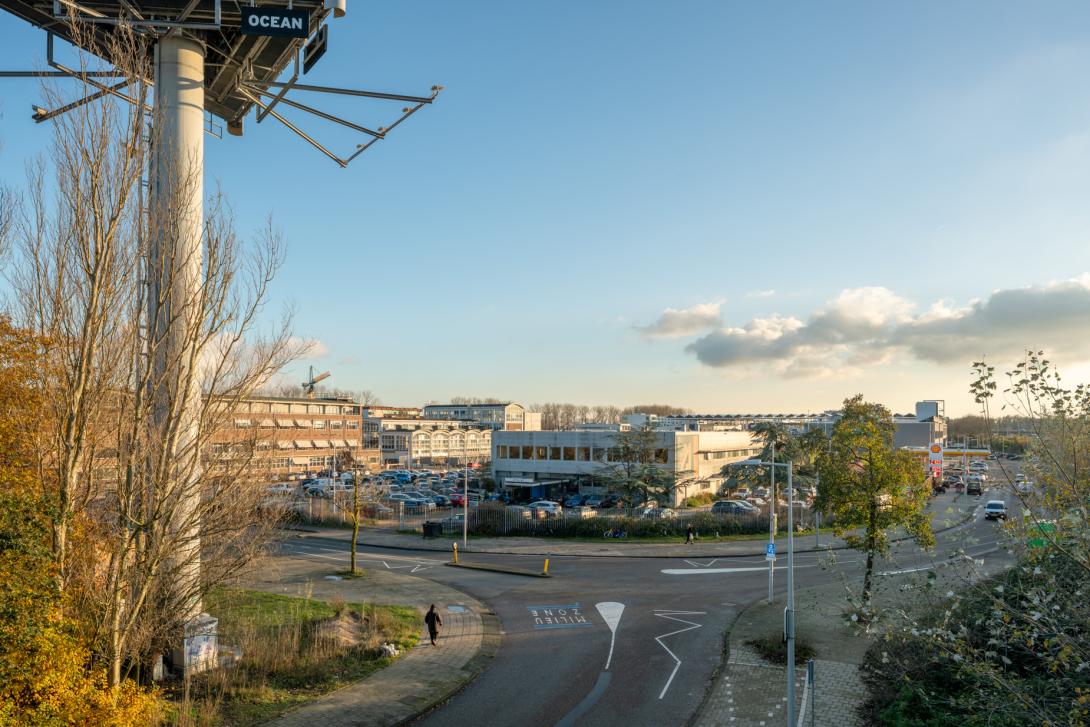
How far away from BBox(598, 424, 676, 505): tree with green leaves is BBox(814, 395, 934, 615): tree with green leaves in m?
23.4

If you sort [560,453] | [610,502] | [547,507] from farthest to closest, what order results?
[560,453] < [610,502] < [547,507]

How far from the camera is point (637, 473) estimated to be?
45031 millimetres

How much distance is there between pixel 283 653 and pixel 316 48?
54.7 ft

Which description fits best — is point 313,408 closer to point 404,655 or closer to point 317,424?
point 317,424

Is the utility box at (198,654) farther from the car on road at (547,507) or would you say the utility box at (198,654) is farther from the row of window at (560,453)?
the row of window at (560,453)

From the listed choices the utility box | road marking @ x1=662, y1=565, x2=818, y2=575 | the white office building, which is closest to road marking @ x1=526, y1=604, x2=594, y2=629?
road marking @ x1=662, y1=565, x2=818, y2=575

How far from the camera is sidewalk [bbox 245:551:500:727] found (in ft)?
48.3

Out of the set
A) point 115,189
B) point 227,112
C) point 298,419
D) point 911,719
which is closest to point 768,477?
point 911,719

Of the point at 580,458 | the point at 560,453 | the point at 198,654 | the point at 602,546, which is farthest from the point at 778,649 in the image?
the point at 560,453

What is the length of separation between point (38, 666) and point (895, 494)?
69.4 feet

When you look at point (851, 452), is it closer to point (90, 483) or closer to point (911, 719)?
point (911, 719)

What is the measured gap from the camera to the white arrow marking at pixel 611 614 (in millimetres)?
20638

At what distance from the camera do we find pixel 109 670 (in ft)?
37.0

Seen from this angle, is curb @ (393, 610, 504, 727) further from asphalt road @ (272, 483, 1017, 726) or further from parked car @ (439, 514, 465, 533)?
parked car @ (439, 514, 465, 533)
